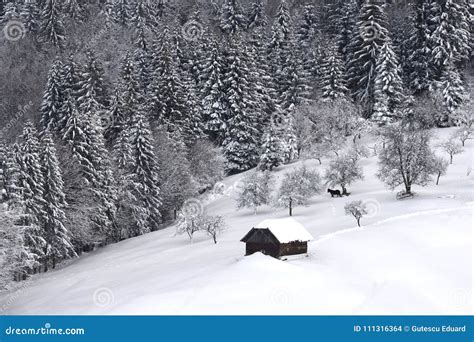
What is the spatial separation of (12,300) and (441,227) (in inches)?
1180

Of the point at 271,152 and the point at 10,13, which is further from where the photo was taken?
the point at 10,13

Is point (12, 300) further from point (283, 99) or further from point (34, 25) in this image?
point (34, 25)

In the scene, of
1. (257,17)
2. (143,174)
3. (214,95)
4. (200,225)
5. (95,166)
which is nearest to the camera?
(200,225)

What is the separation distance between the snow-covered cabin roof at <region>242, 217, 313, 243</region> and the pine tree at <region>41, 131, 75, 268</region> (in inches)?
707

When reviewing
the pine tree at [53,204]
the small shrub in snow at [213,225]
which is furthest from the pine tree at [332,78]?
the pine tree at [53,204]

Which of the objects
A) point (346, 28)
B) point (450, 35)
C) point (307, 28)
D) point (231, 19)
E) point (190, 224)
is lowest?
point (190, 224)

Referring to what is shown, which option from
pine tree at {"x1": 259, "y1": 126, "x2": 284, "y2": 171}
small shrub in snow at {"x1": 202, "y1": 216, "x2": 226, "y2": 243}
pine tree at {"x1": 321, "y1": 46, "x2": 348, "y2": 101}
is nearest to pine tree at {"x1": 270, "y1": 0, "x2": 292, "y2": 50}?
pine tree at {"x1": 321, "y1": 46, "x2": 348, "y2": 101}

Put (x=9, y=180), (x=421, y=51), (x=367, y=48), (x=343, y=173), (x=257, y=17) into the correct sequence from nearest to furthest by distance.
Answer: (x=9, y=180) < (x=343, y=173) < (x=421, y=51) < (x=367, y=48) < (x=257, y=17)

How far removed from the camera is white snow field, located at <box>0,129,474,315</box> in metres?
25.6

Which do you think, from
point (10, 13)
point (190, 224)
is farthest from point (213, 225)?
point (10, 13)

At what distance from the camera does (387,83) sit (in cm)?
6444

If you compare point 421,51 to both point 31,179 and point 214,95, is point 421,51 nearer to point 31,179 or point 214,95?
point 214,95

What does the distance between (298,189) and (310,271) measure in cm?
1941

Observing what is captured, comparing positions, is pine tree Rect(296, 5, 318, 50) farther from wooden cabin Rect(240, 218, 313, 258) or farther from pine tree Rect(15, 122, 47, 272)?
wooden cabin Rect(240, 218, 313, 258)
